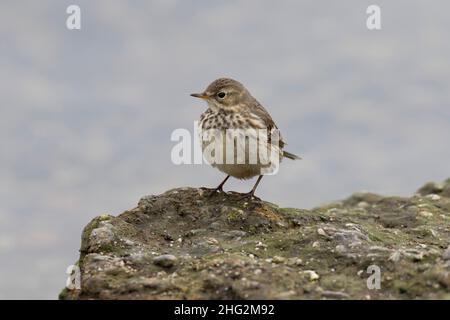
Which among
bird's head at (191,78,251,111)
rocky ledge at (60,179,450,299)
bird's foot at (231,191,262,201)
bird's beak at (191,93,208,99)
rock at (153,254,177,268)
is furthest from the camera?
bird's beak at (191,93,208,99)

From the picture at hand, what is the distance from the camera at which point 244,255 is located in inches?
272

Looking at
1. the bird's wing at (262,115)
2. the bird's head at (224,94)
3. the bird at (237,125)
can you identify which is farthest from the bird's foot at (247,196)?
the bird's head at (224,94)

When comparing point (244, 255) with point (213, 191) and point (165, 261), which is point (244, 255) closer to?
point (165, 261)

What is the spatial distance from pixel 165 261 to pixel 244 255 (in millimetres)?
776

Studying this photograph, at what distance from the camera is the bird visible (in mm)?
8977

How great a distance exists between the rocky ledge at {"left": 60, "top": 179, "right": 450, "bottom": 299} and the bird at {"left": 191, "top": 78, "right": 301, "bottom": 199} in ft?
1.53

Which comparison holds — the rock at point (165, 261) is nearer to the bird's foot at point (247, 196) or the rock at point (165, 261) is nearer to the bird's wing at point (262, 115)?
the bird's foot at point (247, 196)

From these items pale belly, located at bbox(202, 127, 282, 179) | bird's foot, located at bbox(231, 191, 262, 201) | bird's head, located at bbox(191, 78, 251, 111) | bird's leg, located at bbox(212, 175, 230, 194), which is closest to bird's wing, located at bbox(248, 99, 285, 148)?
bird's head, located at bbox(191, 78, 251, 111)

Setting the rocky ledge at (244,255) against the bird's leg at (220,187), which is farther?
the bird's leg at (220,187)

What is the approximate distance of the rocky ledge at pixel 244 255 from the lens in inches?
238

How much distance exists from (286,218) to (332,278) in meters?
2.14

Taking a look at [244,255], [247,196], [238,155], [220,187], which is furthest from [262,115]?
[244,255]

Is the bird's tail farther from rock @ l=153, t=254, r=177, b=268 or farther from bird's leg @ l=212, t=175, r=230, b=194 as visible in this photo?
rock @ l=153, t=254, r=177, b=268

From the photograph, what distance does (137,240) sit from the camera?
7.47 m
